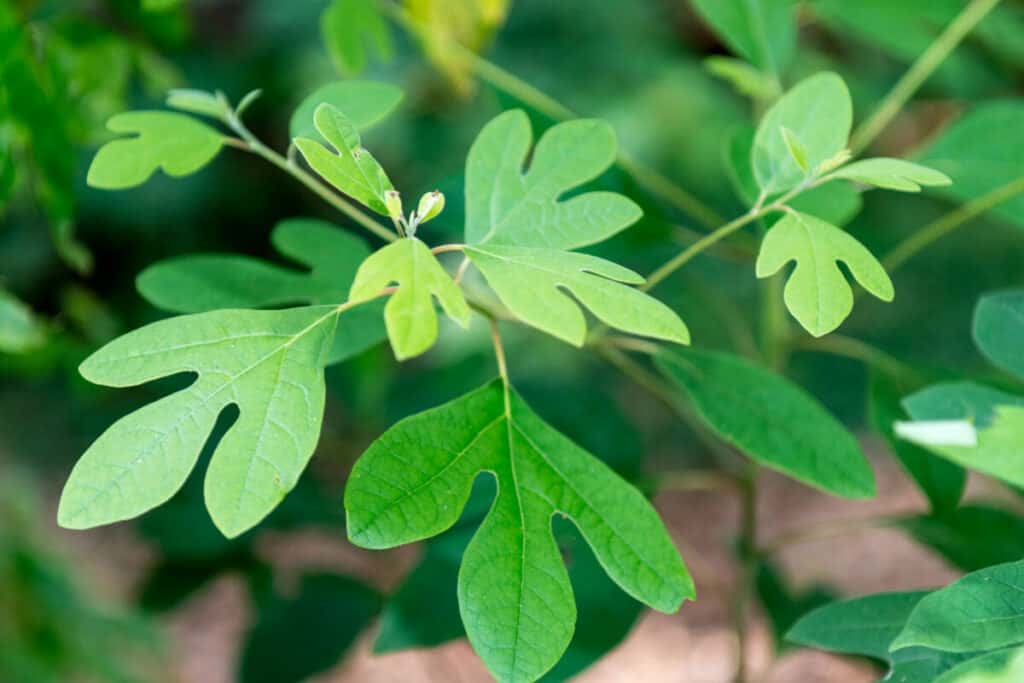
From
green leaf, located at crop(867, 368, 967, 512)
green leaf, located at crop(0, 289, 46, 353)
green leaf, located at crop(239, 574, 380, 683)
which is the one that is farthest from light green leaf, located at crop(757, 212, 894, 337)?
green leaf, located at crop(239, 574, 380, 683)

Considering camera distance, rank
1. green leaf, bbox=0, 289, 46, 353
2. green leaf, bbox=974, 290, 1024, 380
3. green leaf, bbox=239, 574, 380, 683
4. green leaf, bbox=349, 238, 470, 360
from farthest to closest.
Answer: green leaf, bbox=239, 574, 380, 683 → green leaf, bbox=0, 289, 46, 353 → green leaf, bbox=974, 290, 1024, 380 → green leaf, bbox=349, 238, 470, 360

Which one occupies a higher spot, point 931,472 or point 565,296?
point 565,296

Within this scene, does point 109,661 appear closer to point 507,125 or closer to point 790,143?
point 507,125

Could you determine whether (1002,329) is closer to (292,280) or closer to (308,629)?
(292,280)

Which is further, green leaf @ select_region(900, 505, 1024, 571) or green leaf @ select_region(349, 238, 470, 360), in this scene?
green leaf @ select_region(900, 505, 1024, 571)

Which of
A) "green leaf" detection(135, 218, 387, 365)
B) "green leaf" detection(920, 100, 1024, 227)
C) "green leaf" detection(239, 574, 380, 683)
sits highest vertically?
"green leaf" detection(920, 100, 1024, 227)

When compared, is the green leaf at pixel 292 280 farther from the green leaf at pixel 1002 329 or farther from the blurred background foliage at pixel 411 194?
the green leaf at pixel 1002 329

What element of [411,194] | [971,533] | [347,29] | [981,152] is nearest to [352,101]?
[347,29]

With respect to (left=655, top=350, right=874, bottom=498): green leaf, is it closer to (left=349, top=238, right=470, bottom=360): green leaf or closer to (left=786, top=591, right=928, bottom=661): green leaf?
(left=786, top=591, right=928, bottom=661): green leaf
